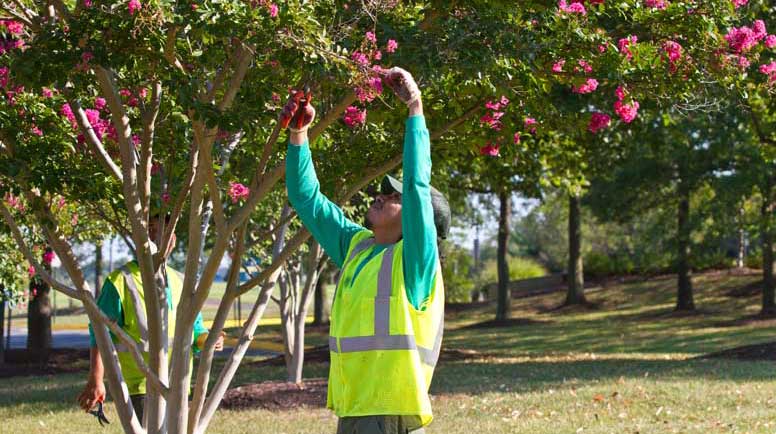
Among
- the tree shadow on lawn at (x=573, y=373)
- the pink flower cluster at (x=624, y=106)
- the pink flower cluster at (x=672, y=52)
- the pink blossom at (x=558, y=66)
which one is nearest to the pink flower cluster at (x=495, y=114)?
the pink blossom at (x=558, y=66)

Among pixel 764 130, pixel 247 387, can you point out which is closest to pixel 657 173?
pixel 764 130

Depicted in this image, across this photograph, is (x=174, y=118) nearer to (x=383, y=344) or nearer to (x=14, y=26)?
(x=14, y=26)

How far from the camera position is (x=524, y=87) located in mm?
5215

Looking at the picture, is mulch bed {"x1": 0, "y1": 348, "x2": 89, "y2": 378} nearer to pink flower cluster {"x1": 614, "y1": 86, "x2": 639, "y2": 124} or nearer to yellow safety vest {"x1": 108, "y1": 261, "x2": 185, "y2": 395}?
yellow safety vest {"x1": 108, "y1": 261, "x2": 185, "y2": 395}

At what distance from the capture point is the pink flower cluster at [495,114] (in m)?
5.67

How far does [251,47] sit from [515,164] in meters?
5.14

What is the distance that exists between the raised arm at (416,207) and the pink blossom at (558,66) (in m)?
2.04

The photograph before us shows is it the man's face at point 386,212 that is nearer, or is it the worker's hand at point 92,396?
the man's face at point 386,212

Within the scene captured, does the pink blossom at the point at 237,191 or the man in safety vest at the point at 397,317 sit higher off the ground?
the pink blossom at the point at 237,191

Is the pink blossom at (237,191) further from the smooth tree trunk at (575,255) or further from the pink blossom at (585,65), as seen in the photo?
the smooth tree trunk at (575,255)

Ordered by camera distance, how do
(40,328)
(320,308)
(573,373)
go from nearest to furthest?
1. (573,373)
2. (40,328)
3. (320,308)

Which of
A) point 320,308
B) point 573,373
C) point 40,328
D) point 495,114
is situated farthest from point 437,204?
point 320,308

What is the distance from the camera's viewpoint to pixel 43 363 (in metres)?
18.6

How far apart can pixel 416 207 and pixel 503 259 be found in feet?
77.0
